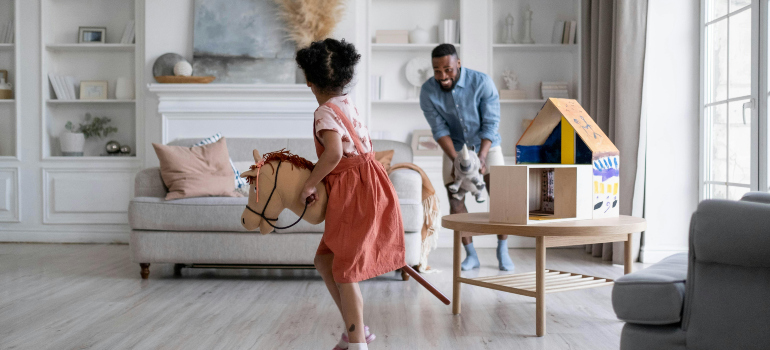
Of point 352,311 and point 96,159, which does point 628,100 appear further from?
point 96,159

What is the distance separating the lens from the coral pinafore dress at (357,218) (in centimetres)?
166

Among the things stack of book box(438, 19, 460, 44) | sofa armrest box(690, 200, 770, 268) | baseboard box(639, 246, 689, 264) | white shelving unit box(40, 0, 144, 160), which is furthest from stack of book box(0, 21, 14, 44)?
sofa armrest box(690, 200, 770, 268)

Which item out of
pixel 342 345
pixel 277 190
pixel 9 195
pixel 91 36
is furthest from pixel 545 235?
pixel 9 195

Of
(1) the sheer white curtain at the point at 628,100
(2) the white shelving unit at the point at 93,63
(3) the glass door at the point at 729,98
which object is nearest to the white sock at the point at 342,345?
(3) the glass door at the point at 729,98

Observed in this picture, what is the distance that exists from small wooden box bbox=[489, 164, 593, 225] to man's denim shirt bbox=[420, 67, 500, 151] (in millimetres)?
1101

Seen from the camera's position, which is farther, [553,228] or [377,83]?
[377,83]

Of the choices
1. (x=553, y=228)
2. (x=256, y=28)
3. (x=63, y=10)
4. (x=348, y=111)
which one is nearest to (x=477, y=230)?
(x=553, y=228)

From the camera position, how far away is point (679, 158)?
3.41 metres

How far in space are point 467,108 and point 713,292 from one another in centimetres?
202

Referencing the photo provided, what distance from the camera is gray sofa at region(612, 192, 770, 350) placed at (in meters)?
1.22

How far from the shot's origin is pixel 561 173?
2.09 meters

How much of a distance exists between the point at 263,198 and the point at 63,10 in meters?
3.88

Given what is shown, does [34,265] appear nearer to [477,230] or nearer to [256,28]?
[256,28]

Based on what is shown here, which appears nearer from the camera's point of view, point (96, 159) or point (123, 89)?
point (96, 159)
